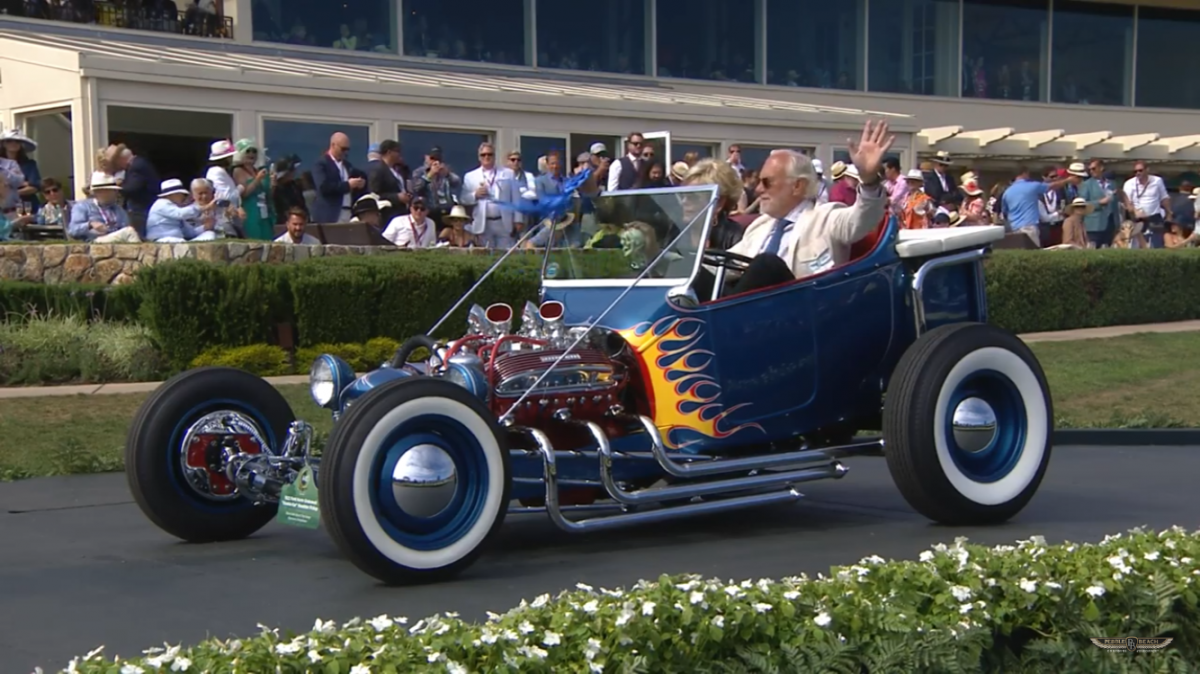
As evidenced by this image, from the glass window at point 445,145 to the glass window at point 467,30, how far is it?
4.57 metres

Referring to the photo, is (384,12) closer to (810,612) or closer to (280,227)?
(280,227)

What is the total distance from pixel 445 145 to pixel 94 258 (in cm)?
601

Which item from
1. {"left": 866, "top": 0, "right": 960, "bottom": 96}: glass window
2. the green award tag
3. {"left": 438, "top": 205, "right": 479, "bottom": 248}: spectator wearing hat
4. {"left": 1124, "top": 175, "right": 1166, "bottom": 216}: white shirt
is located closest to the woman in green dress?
{"left": 438, "top": 205, "right": 479, "bottom": 248}: spectator wearing hat

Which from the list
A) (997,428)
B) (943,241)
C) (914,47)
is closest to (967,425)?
(997,428)

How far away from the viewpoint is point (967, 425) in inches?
270

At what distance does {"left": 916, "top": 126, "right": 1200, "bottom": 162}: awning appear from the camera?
26.5 m

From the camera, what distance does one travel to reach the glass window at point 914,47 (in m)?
29.3

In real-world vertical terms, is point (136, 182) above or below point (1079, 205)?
above

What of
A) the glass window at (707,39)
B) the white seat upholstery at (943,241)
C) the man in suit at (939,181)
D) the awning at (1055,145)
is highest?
the glass window at (707,39)

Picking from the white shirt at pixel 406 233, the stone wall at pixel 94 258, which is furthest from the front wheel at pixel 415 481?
the white shirt at pixel 406 233

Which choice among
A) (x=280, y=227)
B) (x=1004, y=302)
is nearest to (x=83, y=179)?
(x=280, y=227)

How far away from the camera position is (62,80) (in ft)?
52.5

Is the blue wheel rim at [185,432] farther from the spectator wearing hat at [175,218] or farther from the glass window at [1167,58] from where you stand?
the glass window at [1167,58]

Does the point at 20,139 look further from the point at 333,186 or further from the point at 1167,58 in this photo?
the point at 1167,58
